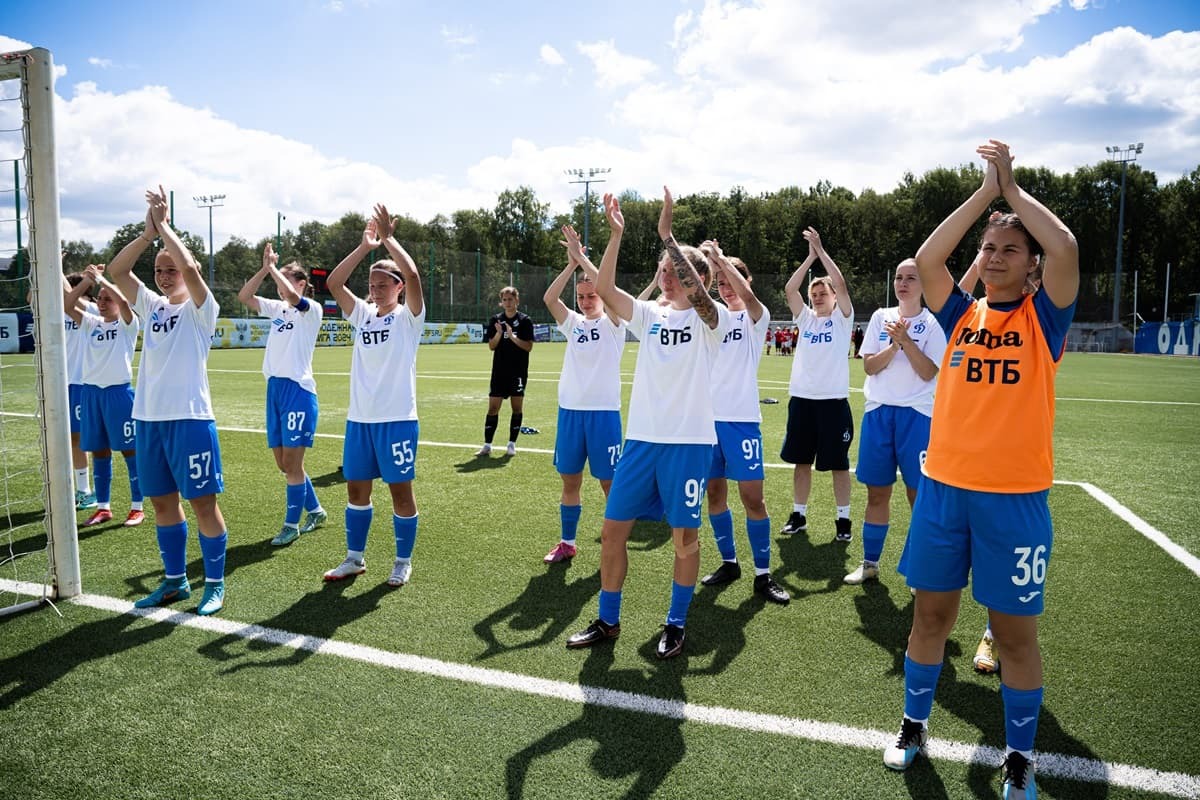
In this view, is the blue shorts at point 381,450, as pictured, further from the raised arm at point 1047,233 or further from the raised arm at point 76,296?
the raised arm at point 1047,233

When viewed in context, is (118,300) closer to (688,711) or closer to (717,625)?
(717,625)

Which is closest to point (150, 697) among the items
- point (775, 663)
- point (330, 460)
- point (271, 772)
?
point (271, 772)

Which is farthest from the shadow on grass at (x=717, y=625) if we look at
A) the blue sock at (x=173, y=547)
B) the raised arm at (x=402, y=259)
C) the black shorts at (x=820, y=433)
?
the blue sock at (x=173, y=547)

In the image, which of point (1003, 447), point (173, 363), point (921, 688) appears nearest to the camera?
point (1003, 447)

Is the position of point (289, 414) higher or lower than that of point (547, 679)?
higher

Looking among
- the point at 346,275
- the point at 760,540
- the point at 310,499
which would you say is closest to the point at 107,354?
the point at 310,499

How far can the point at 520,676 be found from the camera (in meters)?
3.85

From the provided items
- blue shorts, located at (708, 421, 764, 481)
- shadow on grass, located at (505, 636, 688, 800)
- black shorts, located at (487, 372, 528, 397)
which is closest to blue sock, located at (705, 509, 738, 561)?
blue shorts, located at (708, 421, 764, 481)

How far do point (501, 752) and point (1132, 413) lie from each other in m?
16.1

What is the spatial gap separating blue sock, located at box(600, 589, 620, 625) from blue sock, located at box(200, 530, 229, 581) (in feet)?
→ 8.56

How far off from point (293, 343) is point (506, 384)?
441 centimetres

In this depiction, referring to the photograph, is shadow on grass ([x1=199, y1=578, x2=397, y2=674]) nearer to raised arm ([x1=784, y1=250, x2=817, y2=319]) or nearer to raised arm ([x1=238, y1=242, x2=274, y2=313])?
raised arm ([x1=238, y1=242, x2=274, y2=313])

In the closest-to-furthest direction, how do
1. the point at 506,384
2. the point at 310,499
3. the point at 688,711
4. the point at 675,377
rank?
1. the point at 688,711
2. the point at 675,377
3. the point at 310,499
4. the point at 506,384

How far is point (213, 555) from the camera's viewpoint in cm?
479
